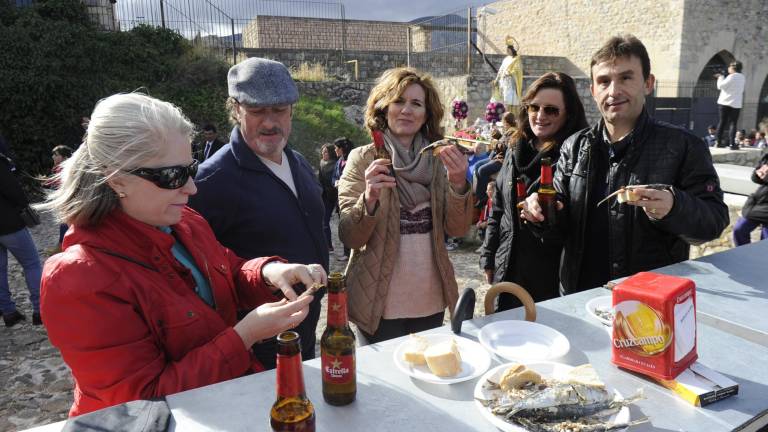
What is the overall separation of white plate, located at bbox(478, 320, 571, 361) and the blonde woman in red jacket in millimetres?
658

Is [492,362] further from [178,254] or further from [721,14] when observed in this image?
[721,14]

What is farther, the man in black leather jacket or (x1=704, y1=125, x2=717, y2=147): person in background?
(x1=704, y1=125, x2=717, y2=147): person in background

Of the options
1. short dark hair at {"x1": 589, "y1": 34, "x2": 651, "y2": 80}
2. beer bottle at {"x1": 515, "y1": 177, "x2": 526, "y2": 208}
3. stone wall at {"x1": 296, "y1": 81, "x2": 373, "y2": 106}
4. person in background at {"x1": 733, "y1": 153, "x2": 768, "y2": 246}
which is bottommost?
person in background at {"x1": 733, "y1": 153, "x2": 768, "y2": 246}

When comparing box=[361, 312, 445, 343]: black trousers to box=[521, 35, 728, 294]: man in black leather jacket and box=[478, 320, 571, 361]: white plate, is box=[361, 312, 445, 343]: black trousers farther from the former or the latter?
box=[478, 320, 571, 361]: white plate

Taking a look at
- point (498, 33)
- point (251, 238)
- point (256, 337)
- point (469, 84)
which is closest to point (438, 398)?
point (256, 337)

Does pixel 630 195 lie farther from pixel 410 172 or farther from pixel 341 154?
pixel 341 154

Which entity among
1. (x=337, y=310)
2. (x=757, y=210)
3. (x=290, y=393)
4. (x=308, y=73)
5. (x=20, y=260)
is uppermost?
(x=308, y=73)

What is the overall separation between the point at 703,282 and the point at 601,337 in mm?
855

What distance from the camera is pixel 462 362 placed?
4.90 ft

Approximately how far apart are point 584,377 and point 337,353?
66cm

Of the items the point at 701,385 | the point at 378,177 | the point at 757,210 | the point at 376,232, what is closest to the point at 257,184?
the point at 378,177

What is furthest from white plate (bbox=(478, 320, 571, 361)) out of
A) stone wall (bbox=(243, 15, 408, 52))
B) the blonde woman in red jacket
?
stone wall (bbox=(243, 15, 408, 52))

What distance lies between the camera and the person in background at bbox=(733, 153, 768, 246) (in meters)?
4.69

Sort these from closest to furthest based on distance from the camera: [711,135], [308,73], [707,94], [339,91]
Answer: [339,91]
[308,73]
[711,135]
[707,94]
